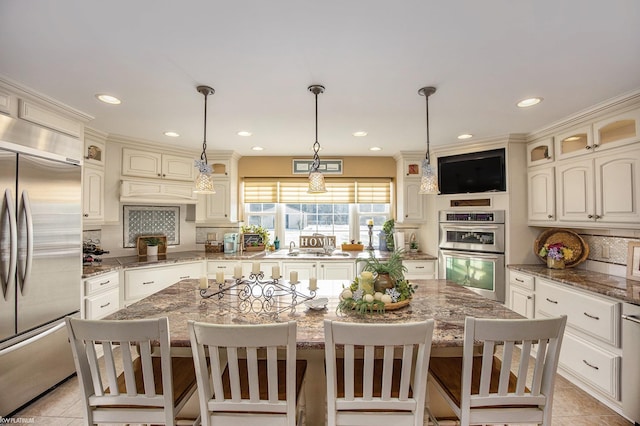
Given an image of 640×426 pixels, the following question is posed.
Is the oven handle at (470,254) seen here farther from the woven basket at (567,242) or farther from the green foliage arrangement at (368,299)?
the green foliage arrangement at (368,299)

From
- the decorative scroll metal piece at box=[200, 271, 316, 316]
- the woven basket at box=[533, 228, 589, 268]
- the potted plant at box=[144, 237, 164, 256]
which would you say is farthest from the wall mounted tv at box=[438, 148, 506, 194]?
the potted plant at box=[144, 237, 164, 256]

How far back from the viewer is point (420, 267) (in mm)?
4051

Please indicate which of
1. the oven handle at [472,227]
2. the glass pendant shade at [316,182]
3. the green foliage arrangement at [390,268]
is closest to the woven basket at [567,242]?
the oven handle at [472,227]

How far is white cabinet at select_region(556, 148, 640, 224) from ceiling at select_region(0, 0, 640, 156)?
51 cm

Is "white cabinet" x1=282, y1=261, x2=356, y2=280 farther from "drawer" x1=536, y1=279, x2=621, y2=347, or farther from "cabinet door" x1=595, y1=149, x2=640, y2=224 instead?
"cabinet door" x1=595, y1=149, x2=640, y2=224

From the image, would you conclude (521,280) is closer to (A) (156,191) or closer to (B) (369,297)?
(B) (369,297)

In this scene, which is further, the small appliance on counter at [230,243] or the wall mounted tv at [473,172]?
the small appliance on counter at [230,243]

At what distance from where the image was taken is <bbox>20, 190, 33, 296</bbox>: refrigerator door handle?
2070mm

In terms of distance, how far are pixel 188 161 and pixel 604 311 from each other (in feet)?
15.2

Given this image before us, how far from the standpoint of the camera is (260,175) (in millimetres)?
4641

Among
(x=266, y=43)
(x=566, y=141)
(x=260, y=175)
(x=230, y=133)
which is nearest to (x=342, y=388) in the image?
(x=266, y=43)

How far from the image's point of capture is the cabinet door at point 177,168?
3.90 metres

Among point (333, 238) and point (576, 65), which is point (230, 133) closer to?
point (333, 238)

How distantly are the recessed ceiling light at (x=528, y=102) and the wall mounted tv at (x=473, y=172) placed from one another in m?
1.06
